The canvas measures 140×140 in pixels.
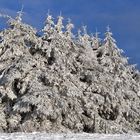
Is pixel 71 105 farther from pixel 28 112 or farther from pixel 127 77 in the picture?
pixel 127 77

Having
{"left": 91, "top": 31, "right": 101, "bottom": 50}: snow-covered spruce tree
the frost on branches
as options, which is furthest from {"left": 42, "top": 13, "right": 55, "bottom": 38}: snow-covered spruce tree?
{"left": 91, "top": 31, "right": 101, "bottom": 50}: snow-covered spruce tree

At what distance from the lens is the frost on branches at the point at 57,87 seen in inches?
817

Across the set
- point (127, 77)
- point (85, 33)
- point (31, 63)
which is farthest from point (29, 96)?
point (85, 33)

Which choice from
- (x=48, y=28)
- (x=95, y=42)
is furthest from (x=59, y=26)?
(x=95, y=42)

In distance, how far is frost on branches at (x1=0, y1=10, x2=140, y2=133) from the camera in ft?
68.1

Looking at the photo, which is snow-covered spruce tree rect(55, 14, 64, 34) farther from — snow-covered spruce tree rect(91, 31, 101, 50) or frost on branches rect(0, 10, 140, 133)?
snow-covered spruce tree rect(91, 31, 101, 50)

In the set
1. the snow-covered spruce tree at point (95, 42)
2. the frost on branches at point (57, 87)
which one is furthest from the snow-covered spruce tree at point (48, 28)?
the snow-covered spruce tree at point (95, 42)

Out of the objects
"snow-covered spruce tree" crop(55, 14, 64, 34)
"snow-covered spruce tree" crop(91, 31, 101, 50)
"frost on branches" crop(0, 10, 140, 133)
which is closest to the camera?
"frost on branches" crop(0, 10, 140, 133)

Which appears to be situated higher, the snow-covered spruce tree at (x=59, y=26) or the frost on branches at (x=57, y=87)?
the snow-covered spruce tree at (x=59, y=26)

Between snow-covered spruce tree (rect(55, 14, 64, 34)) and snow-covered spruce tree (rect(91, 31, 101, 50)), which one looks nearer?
snow-covered spruce tree (rect(55, 14, 64, 34))

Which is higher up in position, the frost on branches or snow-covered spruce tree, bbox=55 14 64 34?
snow-covered spruce tree, bbox=55 14 64 34

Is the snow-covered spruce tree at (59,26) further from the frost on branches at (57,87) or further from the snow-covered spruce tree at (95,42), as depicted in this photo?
the snow-covered spruce tree at (95,42)

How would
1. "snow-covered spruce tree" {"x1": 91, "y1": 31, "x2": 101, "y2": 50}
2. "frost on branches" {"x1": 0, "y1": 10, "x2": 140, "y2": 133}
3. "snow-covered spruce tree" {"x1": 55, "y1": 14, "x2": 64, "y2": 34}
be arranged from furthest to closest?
"snow-covered spruce tree" {"x1": 91, "y1": 31, "x2": 101, "y2": 50} → "snow-covered spruce tree" {"x1": 55, "y1": 14, "x2": 64, "y2": 34} → "frost on branches" {"x1": 0, "y1": 10, "x2": 140, "y2": 133}

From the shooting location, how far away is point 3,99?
22.0 meters
